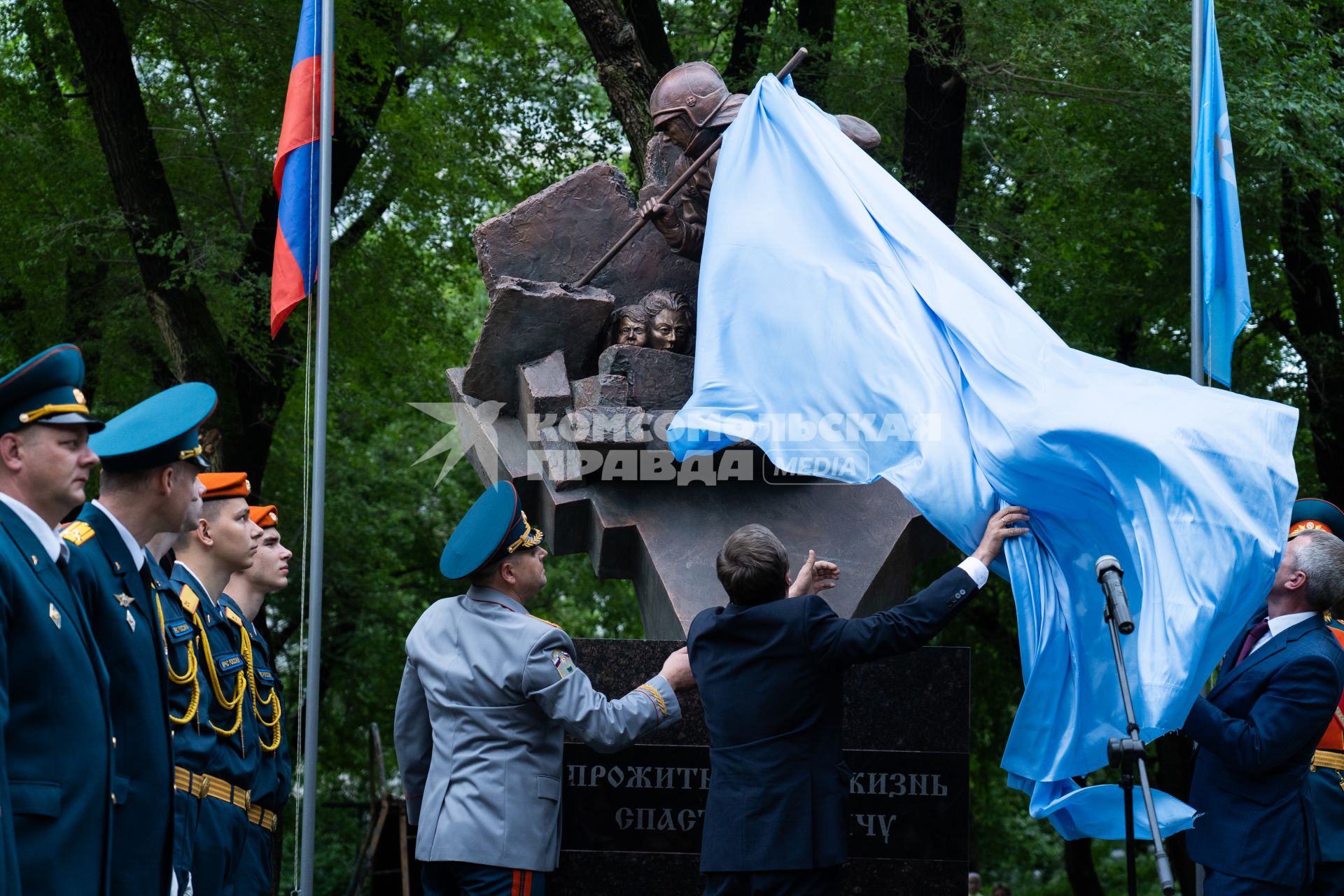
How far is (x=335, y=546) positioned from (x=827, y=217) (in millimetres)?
10453

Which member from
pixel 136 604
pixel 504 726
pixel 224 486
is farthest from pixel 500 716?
pixel 136 604

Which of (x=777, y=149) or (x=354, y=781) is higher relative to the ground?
(x=777, y=149)

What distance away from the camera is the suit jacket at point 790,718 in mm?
3877

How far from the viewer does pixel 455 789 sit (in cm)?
425

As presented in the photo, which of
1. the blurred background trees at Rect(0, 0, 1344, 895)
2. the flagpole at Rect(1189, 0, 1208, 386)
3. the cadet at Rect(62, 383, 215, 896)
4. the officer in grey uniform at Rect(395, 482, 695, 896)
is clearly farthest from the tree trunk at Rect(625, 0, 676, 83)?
the cadet at Rect(62, 383, 215, 896)

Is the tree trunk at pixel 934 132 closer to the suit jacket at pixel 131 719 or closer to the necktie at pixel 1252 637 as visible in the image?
the necktie at pixel 1252 637

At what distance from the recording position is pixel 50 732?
2.74m

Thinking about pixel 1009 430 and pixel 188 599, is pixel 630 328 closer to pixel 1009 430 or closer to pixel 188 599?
pixel 1009 430

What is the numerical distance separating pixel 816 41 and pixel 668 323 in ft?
17.2

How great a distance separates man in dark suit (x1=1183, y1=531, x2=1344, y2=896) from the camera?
4.14m

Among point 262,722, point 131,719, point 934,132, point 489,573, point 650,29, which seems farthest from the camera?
point 650,29

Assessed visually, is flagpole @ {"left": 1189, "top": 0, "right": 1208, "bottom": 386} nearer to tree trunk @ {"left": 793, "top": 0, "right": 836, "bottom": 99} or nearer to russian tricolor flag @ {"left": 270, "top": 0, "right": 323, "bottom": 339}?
tree trunk @ {"left": 793, "top": 0, "right": 836, "bottom": 99}

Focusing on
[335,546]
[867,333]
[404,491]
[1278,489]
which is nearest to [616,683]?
[867,333]

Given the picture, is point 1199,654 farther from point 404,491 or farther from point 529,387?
point 404,491
